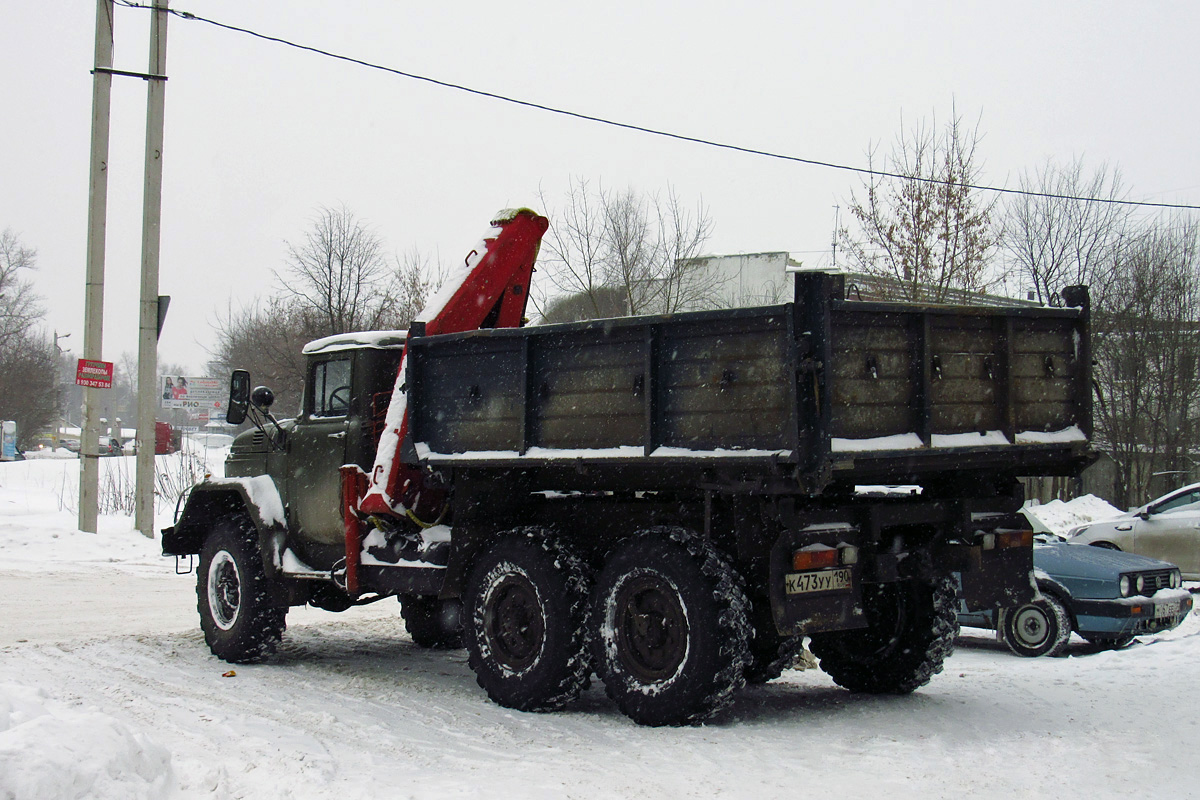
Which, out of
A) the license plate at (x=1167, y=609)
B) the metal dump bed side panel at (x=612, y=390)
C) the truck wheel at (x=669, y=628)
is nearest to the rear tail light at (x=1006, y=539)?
the truck wheel at (x=669, y=628)

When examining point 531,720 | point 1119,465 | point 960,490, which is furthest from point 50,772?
point 1119,465

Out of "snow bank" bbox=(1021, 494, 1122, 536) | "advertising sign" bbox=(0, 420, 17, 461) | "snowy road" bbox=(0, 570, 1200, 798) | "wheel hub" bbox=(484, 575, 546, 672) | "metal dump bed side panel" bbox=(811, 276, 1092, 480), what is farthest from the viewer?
"advertising sign" bbox=(0, 420, 17, 461)

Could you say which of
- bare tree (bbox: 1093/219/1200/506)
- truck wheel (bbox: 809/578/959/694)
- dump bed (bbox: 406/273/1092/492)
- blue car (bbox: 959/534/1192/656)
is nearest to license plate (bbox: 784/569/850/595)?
dump bed (bbox: 406/273/1092/492)

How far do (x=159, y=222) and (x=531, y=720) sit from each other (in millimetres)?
13119

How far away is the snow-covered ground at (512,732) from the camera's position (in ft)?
15.6

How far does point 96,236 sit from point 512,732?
14.0 metres

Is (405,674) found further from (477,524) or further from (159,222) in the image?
(159,222)

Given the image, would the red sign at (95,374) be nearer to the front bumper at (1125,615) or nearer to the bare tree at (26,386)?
the front bumper at (1125,615)

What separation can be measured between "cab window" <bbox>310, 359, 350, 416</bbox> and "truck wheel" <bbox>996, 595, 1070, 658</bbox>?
6.06m

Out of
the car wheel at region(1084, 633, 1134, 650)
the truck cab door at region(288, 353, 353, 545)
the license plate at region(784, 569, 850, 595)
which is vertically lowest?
the car wheel at region(1084, 633, 1134, 650)

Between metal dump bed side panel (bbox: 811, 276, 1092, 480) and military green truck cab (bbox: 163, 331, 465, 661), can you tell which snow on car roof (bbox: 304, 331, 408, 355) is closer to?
military green truck cab (bbox: 163, 331, 465, 661)

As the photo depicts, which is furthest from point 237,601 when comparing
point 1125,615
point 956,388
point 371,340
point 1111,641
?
point 1111,641

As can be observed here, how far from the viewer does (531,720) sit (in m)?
6.63

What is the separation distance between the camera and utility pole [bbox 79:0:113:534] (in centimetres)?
1716
